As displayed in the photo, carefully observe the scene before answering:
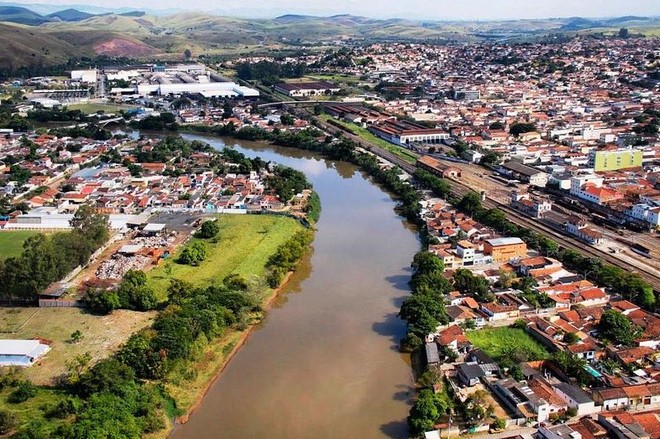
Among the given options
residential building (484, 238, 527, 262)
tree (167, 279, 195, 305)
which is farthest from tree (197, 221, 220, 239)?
residential building (484, 238, 527, 262)

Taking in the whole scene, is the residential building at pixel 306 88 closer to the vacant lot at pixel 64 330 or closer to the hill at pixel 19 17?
the vacant lot at pixel 64 330

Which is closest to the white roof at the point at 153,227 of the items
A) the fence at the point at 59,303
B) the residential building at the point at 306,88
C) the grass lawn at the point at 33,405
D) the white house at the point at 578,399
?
the fence at the point at 59,303

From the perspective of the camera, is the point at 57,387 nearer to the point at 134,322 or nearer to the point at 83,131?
the point at 134,322

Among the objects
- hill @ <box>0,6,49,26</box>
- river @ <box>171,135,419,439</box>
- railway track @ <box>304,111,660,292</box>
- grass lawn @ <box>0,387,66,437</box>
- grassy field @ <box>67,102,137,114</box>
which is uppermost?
hill @ <box>0,6,49,26</box>

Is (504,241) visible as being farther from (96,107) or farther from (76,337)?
(96,107)

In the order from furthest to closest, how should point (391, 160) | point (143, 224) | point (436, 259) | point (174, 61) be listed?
point (174, 61), point (391, 160), point (143, 224), point (436, 259)

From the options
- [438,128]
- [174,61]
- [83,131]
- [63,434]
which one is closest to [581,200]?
[438,128]

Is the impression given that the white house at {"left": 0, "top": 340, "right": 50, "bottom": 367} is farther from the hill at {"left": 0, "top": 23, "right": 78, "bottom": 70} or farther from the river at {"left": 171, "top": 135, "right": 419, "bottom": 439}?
the hill at {"left": 0, "top": 23, "right": 78, "bottom": 70}
